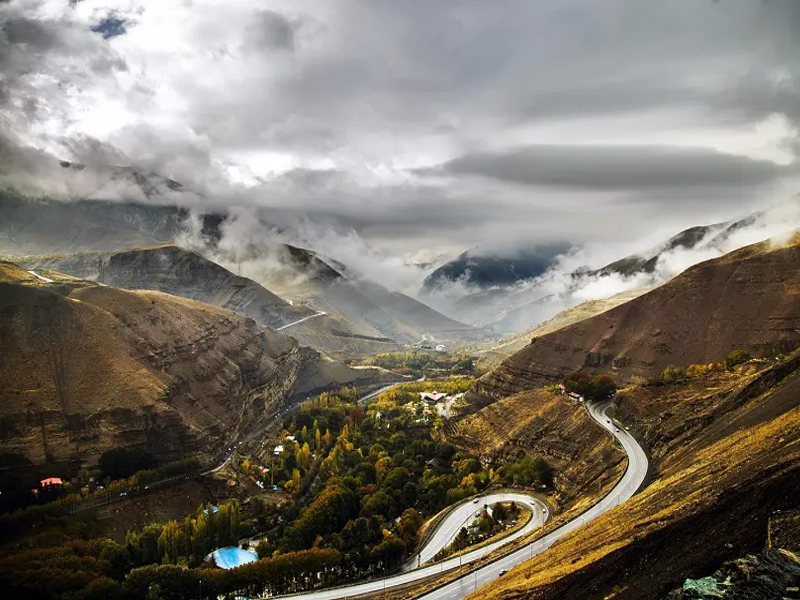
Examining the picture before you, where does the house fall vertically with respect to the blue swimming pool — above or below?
below

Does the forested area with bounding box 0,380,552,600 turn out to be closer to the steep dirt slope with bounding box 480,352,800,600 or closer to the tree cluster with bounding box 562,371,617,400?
the tree cluster with bounding box 562,371,617,400

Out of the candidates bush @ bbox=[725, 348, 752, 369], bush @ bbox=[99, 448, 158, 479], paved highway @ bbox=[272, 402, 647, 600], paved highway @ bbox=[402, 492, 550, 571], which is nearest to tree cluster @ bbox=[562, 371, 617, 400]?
bush @ bbox=[725, 348, 752, 369]

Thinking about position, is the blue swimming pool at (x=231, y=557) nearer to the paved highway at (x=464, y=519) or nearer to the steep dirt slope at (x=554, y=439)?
the paved highway at (x=464, y=519)

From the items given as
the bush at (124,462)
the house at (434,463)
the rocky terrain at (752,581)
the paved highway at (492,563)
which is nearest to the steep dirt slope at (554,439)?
the paved highway at (492,563)

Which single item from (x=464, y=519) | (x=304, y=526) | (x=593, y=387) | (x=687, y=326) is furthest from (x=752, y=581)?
(x=687, y=326)

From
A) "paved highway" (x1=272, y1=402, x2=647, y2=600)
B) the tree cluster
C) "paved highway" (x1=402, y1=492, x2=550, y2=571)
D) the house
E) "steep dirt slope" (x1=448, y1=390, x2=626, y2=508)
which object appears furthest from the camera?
the house

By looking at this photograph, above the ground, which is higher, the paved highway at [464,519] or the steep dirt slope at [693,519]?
the steep dirt slope at [693,519]
